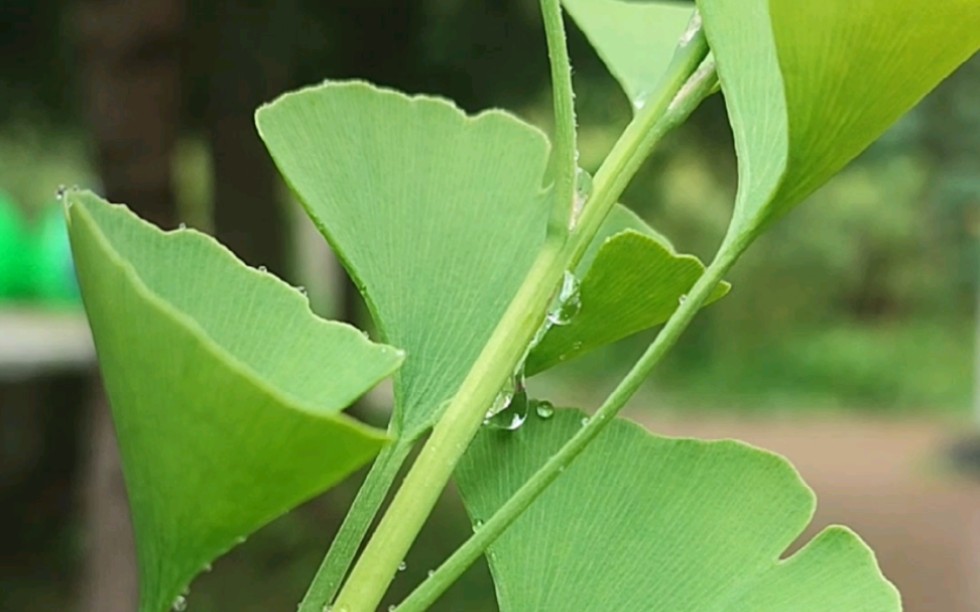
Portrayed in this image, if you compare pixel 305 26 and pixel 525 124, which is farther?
pixel 305 26

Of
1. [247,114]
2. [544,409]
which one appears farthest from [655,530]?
[247,114]

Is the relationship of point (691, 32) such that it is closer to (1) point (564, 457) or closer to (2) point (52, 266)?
(1) point (564, 457)

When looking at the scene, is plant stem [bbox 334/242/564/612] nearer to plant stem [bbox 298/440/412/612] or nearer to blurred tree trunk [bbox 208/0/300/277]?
plant stem [bbox 298/440/412/612]

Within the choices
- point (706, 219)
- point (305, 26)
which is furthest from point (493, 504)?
point (706, 219)

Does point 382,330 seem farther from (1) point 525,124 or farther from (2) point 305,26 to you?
(2) point 305,26

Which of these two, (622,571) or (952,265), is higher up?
(622,571)

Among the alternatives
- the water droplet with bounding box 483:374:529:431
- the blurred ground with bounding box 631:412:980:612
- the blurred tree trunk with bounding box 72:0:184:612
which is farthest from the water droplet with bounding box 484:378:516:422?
the blurred ground with bounding box 631:412:980:612
